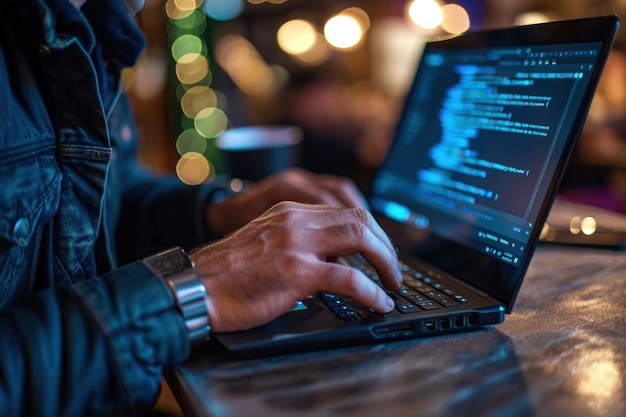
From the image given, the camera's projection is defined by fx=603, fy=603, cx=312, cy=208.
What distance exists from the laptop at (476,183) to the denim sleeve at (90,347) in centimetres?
6

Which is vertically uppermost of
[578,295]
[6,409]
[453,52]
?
[453,52]

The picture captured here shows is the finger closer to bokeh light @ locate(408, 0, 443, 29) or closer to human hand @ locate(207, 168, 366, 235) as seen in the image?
human hand @ locate(207, 168, 366, 235)

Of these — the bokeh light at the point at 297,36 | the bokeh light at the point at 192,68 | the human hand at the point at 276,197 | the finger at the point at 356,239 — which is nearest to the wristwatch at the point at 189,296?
the finger at the point at 356,239

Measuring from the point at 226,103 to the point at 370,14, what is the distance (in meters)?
1.70

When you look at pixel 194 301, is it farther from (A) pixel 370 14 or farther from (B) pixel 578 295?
(A) pixel 370 14

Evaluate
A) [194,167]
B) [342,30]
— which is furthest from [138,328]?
[342,30]

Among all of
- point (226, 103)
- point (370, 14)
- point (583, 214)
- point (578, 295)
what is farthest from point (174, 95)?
point (578, 295)

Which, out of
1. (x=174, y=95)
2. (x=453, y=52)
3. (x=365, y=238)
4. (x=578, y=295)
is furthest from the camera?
(x=174, y=95)

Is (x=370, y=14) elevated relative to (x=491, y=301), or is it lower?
elevated

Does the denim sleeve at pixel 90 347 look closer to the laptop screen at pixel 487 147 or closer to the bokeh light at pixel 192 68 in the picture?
the laptop screen at pixel 487 147

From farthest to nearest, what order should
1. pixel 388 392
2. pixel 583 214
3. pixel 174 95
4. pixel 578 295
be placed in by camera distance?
pixel 174 95 → pixel 583 214 → pixel 578 295 → pixel 388 392

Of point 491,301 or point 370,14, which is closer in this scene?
point 491,301

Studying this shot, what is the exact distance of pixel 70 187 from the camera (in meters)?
0.69

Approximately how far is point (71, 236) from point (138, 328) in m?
0.24
